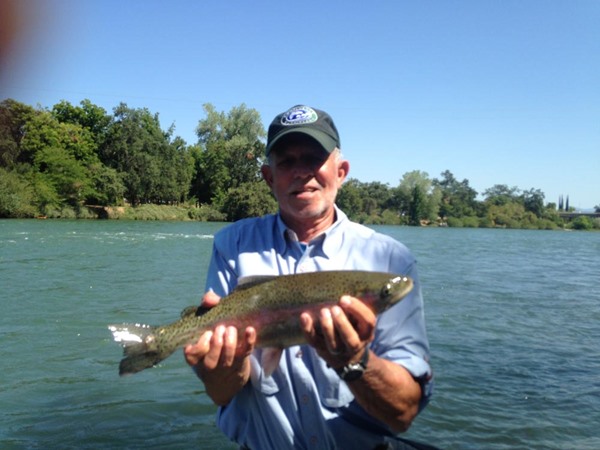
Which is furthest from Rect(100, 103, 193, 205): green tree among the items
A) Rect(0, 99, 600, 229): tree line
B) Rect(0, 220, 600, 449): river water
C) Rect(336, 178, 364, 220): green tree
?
Rect(0, 220, 600, 449): river water

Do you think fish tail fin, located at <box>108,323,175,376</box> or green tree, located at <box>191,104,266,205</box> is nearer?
fish tail fin, located at <box>108,323,175,376</box>

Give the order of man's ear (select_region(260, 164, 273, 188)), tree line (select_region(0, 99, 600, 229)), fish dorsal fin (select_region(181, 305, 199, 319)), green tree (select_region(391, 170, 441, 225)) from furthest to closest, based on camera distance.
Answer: green tree (select_region(391, 170, 441, 225)) → tree line (select_region(0, 99, 600, 229)) → man's ear (select_region(260, 164, 273, 188)) → fish dorsal fin (select_region(181, 305, 199, 319))

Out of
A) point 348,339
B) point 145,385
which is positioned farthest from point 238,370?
point 145,385

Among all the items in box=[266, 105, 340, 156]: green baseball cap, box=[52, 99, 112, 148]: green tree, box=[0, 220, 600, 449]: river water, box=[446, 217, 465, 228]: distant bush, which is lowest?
box=[0, 220, 600, 449]: river water

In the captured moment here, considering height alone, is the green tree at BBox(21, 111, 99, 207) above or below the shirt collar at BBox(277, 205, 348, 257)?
above

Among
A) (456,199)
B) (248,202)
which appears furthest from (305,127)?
(456,199)

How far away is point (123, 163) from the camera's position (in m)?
74.8

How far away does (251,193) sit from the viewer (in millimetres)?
74500

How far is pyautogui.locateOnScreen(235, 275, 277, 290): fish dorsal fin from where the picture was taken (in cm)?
290

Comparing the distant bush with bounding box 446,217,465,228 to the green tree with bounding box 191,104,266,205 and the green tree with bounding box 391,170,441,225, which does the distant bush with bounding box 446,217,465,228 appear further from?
the green tree with bounding box 191,104,266,205

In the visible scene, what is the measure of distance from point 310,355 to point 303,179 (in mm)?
964

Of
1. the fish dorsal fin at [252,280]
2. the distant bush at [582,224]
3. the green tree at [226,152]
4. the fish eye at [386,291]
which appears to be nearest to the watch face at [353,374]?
the fish eye at [386,291]

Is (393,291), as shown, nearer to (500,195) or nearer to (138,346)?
(138,346)

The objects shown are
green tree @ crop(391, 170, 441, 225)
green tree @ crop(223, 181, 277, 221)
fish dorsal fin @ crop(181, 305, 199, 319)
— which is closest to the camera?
fish dorsal fin @ crop(181, 305, 199, 319)
